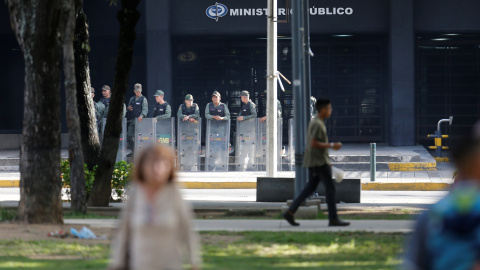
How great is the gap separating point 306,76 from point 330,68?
14.8m

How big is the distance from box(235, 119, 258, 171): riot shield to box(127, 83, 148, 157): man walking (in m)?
2.52

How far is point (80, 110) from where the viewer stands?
16.6 m

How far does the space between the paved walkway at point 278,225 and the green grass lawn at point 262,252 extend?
575 millimetres

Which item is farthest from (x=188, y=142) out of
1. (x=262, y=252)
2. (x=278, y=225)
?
(x=262, y=252)

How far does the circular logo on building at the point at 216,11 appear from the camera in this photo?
29.2 m

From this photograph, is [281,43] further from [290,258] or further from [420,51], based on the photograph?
[290,258]

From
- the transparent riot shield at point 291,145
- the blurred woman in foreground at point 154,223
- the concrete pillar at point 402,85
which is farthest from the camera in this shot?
the concrete pillar at point 402,85

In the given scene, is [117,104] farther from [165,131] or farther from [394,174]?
[394,174]

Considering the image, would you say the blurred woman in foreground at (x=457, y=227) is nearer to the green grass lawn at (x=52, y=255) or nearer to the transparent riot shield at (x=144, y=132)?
the green grass lawn at (x=52, y=255)

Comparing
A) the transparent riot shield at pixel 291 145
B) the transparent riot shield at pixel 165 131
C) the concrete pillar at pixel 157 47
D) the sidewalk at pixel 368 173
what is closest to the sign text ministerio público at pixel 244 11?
the concrete pillar at pixel 157 47

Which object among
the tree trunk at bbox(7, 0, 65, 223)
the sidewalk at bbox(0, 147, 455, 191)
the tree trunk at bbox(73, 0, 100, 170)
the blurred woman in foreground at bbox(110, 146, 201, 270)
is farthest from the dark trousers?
the sidewalk at bbox(0, 147, 455, 191)

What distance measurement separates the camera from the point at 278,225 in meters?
13.2

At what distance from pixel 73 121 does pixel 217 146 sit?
11.5m

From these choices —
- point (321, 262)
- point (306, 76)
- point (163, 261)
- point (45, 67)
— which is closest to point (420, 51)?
point (306, 76)
